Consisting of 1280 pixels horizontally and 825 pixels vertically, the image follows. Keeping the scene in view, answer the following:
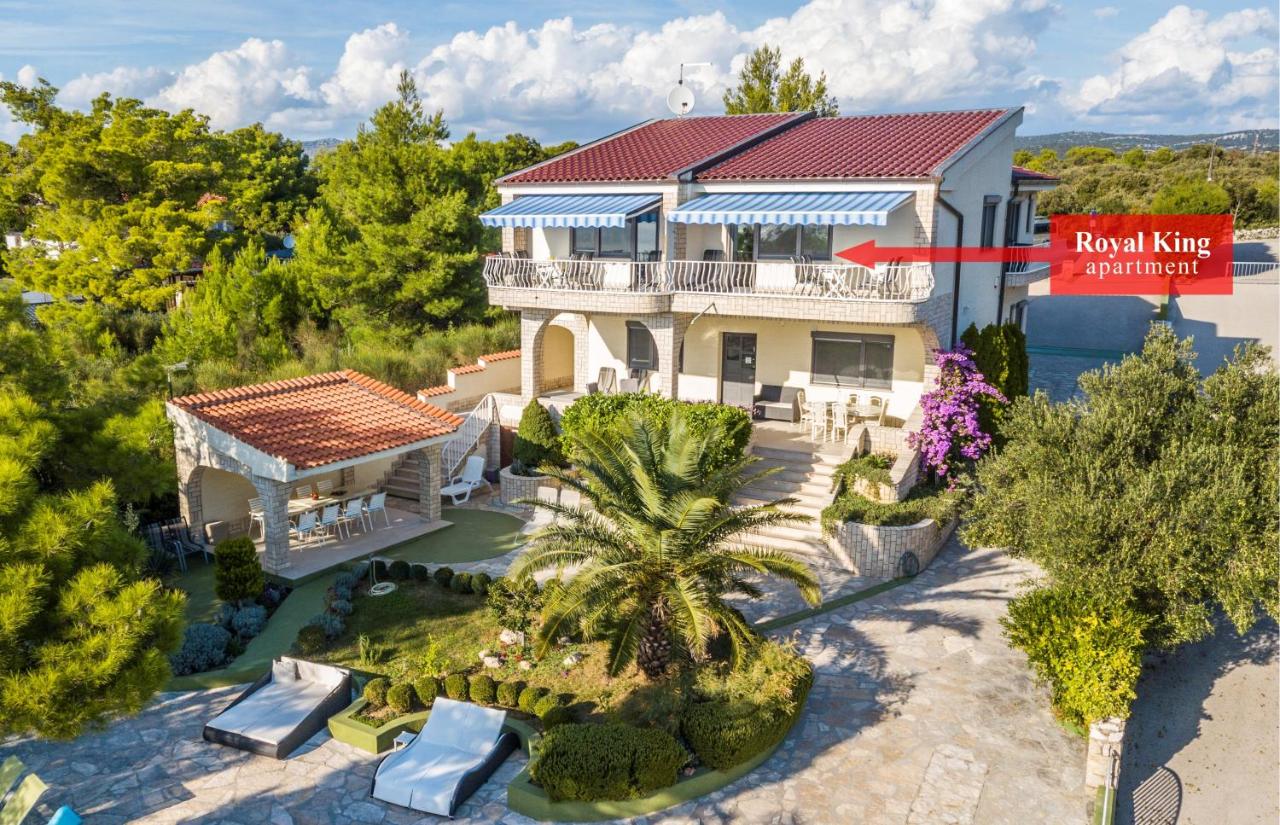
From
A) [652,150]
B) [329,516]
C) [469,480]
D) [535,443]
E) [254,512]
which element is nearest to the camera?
[329,516]

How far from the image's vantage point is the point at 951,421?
2678 cm

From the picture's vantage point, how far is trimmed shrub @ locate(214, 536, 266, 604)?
20281mm

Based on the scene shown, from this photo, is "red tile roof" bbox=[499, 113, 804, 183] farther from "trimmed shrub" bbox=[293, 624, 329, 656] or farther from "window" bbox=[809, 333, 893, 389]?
"trimmed shrub" bbox=[293, 624, 329, 656]

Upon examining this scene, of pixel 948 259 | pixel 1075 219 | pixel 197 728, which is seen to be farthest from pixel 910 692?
pixel 1075 219

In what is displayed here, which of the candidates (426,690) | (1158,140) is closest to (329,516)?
(426,690)

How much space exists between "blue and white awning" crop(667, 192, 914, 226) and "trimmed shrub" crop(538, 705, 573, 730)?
50.3 feet

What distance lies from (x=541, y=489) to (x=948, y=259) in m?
14.7

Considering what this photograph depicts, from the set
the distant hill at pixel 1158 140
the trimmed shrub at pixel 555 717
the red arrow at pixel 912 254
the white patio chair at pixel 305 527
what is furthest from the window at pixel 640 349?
the distant hill at pixel 1158 140

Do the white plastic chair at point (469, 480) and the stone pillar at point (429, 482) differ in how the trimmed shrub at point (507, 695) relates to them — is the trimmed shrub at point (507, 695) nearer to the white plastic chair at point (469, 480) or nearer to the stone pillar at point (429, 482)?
the stone pillar at point (429, 482)

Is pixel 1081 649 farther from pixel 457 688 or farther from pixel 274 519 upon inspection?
pixel 274 519

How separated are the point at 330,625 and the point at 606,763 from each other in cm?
794

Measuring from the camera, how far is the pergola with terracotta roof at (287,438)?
880 inches

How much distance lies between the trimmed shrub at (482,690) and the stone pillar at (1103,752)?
9893 millimetres

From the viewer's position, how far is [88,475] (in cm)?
1911
